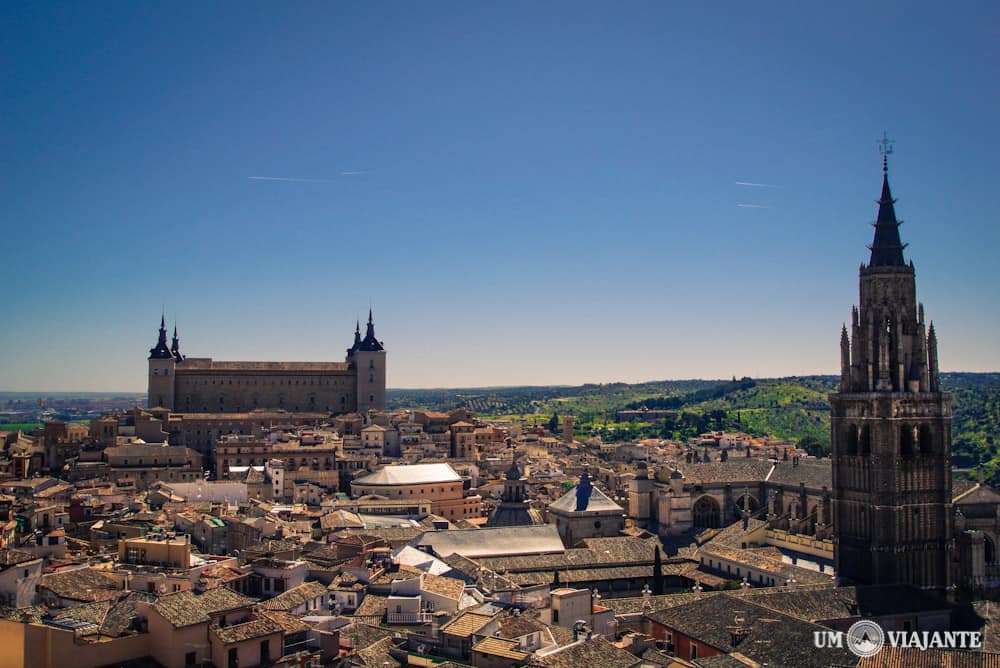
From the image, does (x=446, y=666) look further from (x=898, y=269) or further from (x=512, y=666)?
(x=898, y=269)

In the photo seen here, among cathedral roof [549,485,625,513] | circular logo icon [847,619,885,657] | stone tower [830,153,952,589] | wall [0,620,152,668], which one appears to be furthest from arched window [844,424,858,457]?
wall [0,620,152,668]

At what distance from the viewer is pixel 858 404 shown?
3894cm

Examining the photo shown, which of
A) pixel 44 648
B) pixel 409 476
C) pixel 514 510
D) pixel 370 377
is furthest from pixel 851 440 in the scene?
pixel 370 377

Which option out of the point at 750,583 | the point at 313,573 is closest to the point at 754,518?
the point at 750,583

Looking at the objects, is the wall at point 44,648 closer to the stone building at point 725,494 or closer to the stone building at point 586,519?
the stone building at point 586,519

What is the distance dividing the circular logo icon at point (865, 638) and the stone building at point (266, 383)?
264 ft

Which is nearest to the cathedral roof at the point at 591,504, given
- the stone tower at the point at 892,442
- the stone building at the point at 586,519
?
the stone building at the point at 586,519

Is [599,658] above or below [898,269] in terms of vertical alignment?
below

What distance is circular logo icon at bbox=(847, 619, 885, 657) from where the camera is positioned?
24.6 meters

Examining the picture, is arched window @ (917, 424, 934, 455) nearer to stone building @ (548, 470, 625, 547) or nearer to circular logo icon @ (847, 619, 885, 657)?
circular logo icon @ (847, 619, 885, 657)

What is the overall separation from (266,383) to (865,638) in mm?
84814

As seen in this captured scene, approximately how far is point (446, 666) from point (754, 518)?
32188 millimetres

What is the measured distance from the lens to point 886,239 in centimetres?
4003

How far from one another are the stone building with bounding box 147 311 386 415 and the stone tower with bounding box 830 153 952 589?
241 feet
